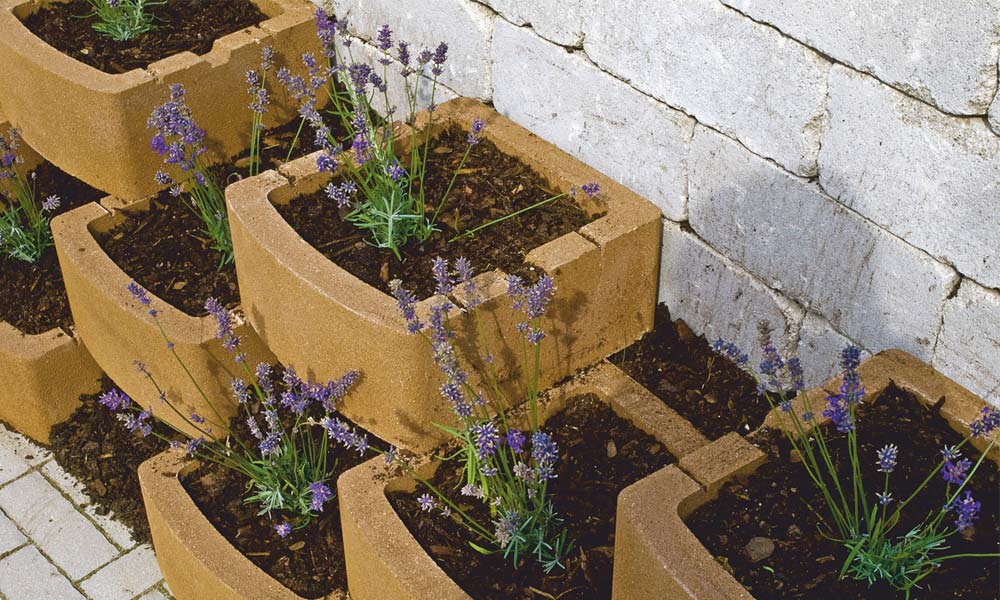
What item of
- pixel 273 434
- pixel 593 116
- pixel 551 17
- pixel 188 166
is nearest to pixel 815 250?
pixel 593 116

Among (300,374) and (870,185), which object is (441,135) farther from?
(870,185)

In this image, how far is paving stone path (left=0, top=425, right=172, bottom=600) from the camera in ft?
12.7

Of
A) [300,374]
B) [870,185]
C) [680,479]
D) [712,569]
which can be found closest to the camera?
[712,569]

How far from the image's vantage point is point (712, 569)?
8.37ft

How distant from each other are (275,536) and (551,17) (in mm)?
1824

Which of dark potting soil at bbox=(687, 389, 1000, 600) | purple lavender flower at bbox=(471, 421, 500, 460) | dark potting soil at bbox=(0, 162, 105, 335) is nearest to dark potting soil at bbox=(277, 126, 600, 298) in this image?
purple lavender flower at bbox=(471, 421, 500, 460)

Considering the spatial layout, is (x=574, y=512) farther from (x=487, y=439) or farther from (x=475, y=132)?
(x=475, y=132)

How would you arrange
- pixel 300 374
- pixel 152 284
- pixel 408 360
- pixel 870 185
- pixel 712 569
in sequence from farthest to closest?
pixel 152 284
pixel 300 374
pixel 408 360
pixel 870 185
pixel 712 569

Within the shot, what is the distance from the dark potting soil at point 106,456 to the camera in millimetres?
4117

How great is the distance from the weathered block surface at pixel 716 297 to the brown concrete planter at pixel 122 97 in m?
1.74

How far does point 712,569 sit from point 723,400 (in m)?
1.15

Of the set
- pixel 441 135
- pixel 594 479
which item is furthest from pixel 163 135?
pixel 594 479

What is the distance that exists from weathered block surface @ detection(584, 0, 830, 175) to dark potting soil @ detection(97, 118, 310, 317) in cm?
152

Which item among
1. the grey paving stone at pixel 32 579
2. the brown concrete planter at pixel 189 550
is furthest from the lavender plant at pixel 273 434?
the grey paving stone at pixel 32 579
